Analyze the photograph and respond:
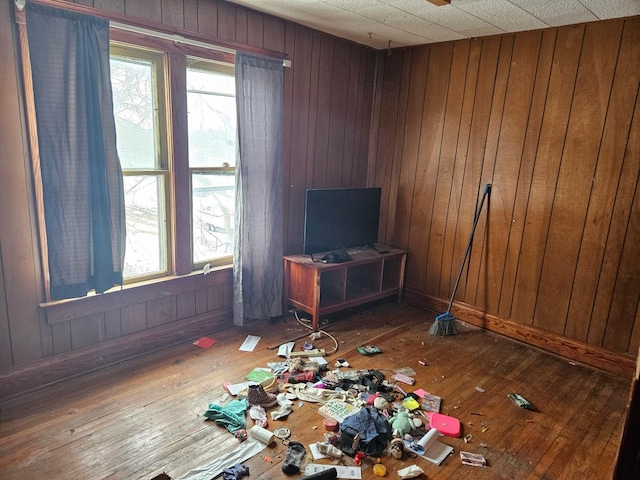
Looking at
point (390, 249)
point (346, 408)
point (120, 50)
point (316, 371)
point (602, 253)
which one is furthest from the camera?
point (390, 249)

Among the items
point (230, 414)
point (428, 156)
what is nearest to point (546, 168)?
point (428, 156)

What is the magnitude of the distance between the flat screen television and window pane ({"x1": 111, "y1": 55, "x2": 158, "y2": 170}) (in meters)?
1.26

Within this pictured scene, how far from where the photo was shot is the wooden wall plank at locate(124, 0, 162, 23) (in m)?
2.57

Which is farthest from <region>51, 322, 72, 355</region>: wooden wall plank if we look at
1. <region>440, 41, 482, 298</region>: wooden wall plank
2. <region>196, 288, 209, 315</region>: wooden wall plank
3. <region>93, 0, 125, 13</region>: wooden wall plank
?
<region>440, 41, 482, 298</region>: wooden wall plank

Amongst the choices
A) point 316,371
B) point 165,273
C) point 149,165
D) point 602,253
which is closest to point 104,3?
point 149,165

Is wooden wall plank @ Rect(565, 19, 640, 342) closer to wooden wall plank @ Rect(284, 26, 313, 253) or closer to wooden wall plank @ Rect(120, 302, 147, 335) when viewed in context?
wooden wall plank @ Rect(284, 26, 313, 253)

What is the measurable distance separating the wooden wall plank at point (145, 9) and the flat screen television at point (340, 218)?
5.23 ft

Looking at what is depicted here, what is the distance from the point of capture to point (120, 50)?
264 cm

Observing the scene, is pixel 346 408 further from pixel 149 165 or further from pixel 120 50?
pixel 120 50

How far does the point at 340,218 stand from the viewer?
150 inches

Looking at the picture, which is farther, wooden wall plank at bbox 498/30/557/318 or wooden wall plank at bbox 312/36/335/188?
wooden wall plank at bbox 312/36/335/188

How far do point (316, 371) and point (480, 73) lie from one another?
2.71 meters

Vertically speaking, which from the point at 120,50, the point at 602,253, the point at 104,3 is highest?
the point at 104,3

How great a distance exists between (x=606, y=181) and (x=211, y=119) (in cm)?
286
